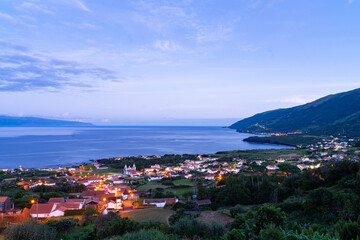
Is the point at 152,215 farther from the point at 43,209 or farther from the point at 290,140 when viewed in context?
the point at 290,140

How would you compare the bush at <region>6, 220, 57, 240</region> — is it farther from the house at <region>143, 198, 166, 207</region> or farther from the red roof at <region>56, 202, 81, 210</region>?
the house at <region>143, 198, 166, 207</region>

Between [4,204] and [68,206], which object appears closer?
[4,204]

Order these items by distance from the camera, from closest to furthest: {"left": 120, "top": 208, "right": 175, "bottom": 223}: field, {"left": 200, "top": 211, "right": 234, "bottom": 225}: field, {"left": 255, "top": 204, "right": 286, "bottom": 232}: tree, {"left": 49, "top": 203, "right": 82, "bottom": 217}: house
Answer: {"left": 255, "top": 204, "right": 286, "bottom": 232}: tree, {"left": 200, "top": 211, "right": 234, "bottom": 225}: field, {"left": 120, "top": 208, "right": 175, "bottom": 223}: field, {"left": 49, "top": 203, "right": 82, "bottom": 217}: house

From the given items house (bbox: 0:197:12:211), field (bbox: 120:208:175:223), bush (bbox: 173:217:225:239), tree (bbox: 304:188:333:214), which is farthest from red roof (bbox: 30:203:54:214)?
tree (bbox: 304:188:333:214)

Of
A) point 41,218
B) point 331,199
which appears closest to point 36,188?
point 41,218

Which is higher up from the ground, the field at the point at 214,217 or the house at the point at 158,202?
the field at the point at 214,217

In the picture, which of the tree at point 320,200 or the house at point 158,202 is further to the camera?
the house at point 158,202

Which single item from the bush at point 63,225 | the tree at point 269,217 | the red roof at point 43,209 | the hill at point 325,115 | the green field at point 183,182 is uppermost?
the hill at point 325,115

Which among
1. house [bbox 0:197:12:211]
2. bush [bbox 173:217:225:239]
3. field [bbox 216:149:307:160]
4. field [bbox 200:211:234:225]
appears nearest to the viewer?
bush [bbox 173:217:225:239]

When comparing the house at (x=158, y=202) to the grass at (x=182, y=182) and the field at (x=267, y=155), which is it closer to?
the grass at (x=182, y=182)

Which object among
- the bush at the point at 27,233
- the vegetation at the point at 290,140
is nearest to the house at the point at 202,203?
the bush at the point at 27,233

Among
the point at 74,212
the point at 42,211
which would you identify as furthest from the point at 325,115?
the point at 42,211
